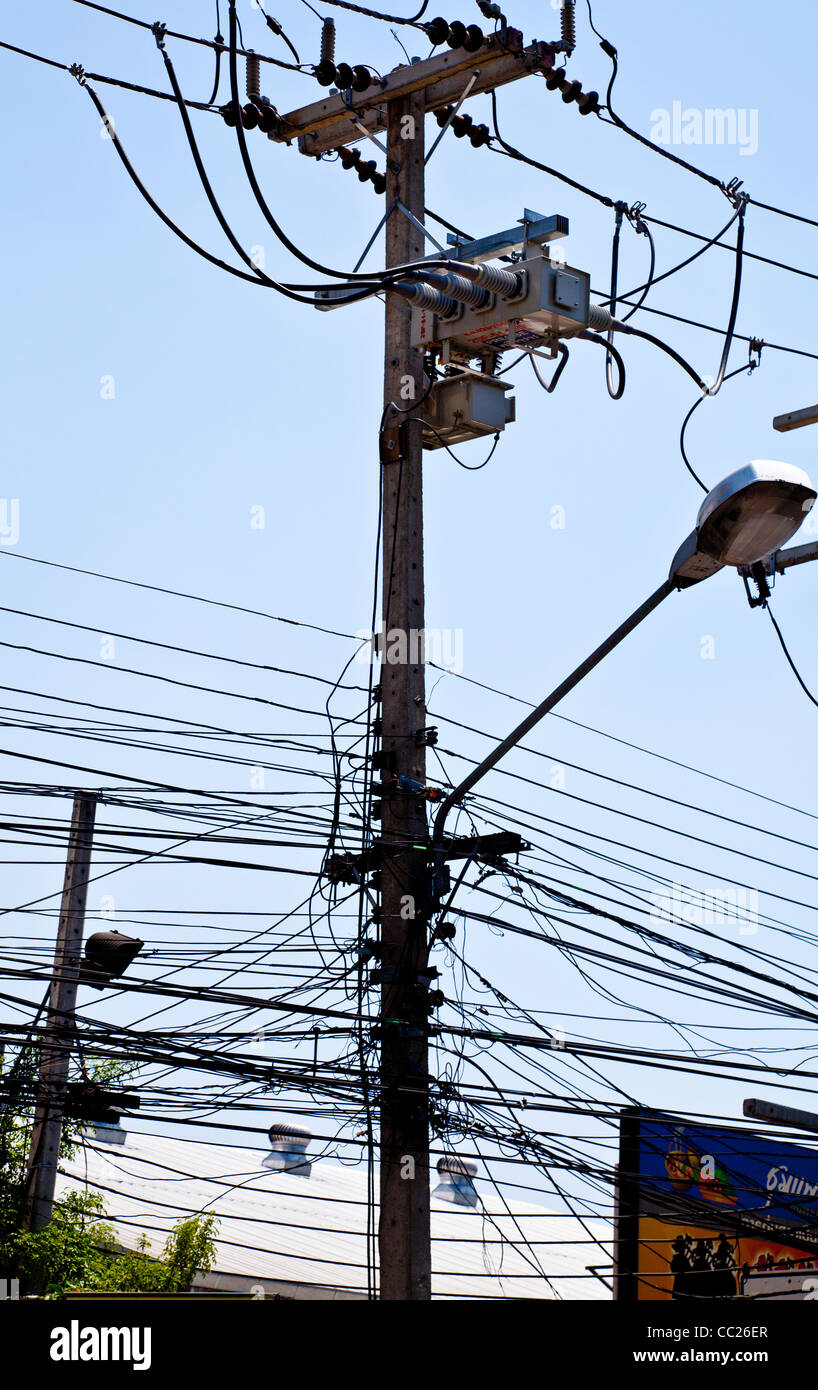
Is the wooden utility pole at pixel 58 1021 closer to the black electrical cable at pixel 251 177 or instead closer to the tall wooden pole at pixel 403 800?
the tall wooden pole at pixel 403 800

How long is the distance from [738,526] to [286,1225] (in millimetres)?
14293

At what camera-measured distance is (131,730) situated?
12.3 m

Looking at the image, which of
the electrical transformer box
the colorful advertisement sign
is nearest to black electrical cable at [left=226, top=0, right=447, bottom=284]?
the electrical transformer box

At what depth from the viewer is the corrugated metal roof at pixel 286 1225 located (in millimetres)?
22406

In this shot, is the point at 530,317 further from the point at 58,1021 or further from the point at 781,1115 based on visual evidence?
the point at 58,1021

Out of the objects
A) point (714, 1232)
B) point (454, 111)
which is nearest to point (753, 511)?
point (454, 111)

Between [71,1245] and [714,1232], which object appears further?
[714,1232]

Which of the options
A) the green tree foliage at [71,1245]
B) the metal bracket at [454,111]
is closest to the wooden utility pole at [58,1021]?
the green tree foliage at [71,1245]

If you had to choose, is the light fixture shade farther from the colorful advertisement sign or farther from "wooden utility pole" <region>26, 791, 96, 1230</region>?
the colorful advertisement sign

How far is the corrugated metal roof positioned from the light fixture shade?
13.3 metres

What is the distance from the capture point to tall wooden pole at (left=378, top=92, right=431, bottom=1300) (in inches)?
405

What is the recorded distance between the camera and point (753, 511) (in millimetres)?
9055

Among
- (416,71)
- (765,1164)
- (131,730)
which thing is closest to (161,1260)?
(765,1164)

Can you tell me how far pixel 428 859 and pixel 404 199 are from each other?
451 cm
